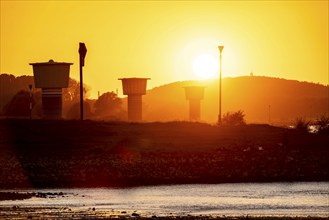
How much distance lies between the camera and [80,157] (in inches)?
2341

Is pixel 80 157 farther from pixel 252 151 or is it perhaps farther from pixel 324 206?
pixel 324 206

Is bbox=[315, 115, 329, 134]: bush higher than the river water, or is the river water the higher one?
bbox=[315, 115, 329, 134]: bush

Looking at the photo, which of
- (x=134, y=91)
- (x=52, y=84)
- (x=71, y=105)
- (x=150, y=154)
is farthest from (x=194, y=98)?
(x=71, y=105)

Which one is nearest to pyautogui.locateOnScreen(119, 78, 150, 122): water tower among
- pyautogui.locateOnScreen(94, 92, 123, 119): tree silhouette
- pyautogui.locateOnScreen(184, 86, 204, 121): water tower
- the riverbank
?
pyautogui.locateOnScreen(184, 86, 204, 121): water tower

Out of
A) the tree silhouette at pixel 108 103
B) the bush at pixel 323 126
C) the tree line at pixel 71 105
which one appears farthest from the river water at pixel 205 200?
the tree silhouette at pixel 108 103

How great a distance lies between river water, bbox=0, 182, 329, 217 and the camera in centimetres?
3775

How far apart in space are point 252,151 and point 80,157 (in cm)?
1027

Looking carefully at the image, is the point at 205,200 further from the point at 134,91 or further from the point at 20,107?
the point at 20,107

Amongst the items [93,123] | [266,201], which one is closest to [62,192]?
[266,201]

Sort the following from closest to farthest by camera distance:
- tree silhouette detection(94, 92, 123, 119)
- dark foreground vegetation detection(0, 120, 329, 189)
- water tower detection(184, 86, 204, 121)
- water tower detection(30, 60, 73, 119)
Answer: dark foreground vegetation detection(0, 120, 329, 189) < water tower detection(30, 60, 73, 119) < water tower detection(184, 86, 204, 121) < tree silhouette detection(94, 92, 123, 119)

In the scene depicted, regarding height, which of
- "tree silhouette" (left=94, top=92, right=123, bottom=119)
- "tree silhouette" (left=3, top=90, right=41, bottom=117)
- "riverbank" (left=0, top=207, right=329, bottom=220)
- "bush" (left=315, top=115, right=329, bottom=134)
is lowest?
"riverbank" (left=0, top=207, right=329, bottom=220)

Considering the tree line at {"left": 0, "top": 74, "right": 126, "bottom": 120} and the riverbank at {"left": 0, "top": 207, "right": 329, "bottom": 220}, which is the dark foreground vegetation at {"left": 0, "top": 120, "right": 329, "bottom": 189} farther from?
the tree line at {"left": 0, "top": 74, "right": 126, "bottom": 120}

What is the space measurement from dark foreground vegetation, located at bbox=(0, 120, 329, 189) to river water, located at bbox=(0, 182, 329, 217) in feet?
10.1

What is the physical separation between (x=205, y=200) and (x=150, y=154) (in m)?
19.0
